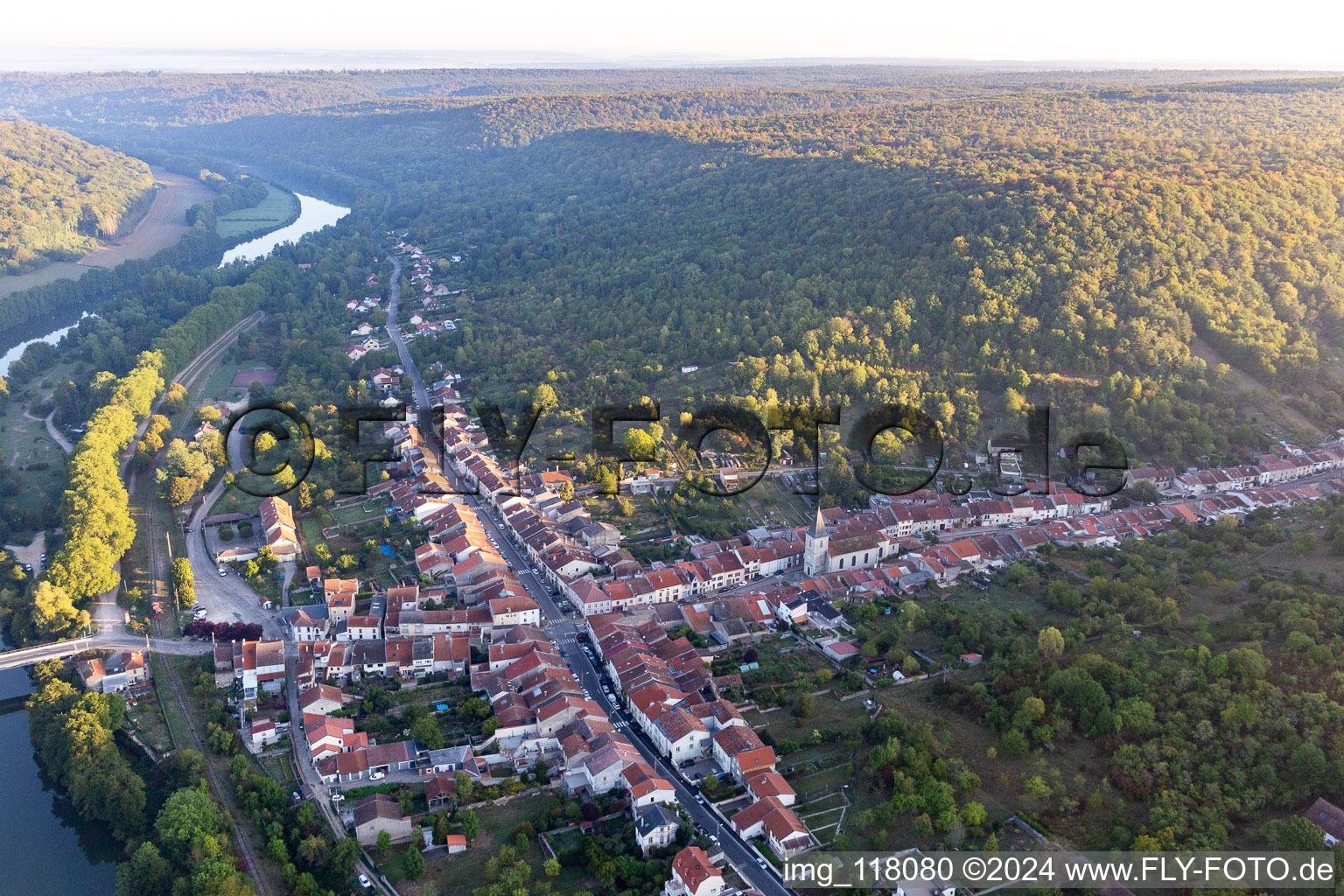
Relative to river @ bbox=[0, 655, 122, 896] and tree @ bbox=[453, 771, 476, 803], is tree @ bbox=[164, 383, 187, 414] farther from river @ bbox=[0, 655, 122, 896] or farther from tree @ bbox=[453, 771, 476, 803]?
tree @ bbox=[453, 771, 476, 803]

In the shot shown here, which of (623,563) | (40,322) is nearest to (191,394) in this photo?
(40,322)

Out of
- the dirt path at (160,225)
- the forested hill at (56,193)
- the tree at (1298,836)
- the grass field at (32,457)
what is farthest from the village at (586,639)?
the dirt path at (160,225)

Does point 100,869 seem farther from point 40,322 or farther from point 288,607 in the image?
point 40,322

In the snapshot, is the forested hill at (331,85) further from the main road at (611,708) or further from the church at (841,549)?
the main road at (611,708)

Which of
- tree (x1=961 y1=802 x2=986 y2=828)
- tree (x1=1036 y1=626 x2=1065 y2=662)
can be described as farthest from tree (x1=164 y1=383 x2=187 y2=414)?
tree (x1=961 y1=802 x2=986 y2=828)

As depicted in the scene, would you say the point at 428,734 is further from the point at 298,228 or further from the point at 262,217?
the point at 262,217

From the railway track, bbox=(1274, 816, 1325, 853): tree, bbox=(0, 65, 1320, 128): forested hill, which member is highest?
bbox=(0, 65, 1320, 128): forested hill
